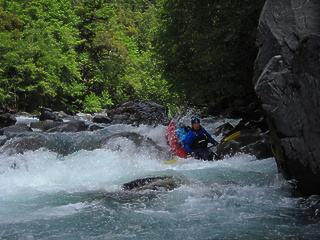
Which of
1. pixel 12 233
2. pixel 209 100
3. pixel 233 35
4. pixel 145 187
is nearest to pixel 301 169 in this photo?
pixel 145 187

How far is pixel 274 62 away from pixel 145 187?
8.88ft

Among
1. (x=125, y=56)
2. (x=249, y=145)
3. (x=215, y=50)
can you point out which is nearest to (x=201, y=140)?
(x=249, y=145)

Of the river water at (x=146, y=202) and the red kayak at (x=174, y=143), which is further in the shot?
the red kayak at (x=174, y=143)

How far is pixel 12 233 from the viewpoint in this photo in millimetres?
4016

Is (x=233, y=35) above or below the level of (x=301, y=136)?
above

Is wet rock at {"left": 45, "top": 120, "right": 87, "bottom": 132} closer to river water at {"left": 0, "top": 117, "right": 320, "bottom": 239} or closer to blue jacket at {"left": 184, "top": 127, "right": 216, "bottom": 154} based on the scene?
river water at {"left": 0, "top": 117, "right": 320, "bottom": 239}

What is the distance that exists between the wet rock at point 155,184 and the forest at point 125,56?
5.15 m

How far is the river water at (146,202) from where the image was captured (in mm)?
3998

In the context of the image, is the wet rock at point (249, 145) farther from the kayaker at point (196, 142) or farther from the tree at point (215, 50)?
the tree at point (215, 50)

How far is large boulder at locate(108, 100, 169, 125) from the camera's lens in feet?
52.4

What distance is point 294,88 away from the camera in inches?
192

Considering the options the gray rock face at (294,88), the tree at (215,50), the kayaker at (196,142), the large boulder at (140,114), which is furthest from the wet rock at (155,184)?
the large boulder at (140,114)

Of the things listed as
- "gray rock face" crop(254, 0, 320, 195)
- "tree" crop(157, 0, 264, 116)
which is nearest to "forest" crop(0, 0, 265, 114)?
"tree" crop(157, 0, 264, 116)

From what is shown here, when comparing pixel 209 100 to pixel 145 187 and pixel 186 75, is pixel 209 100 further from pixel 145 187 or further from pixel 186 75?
pixel 145 187
